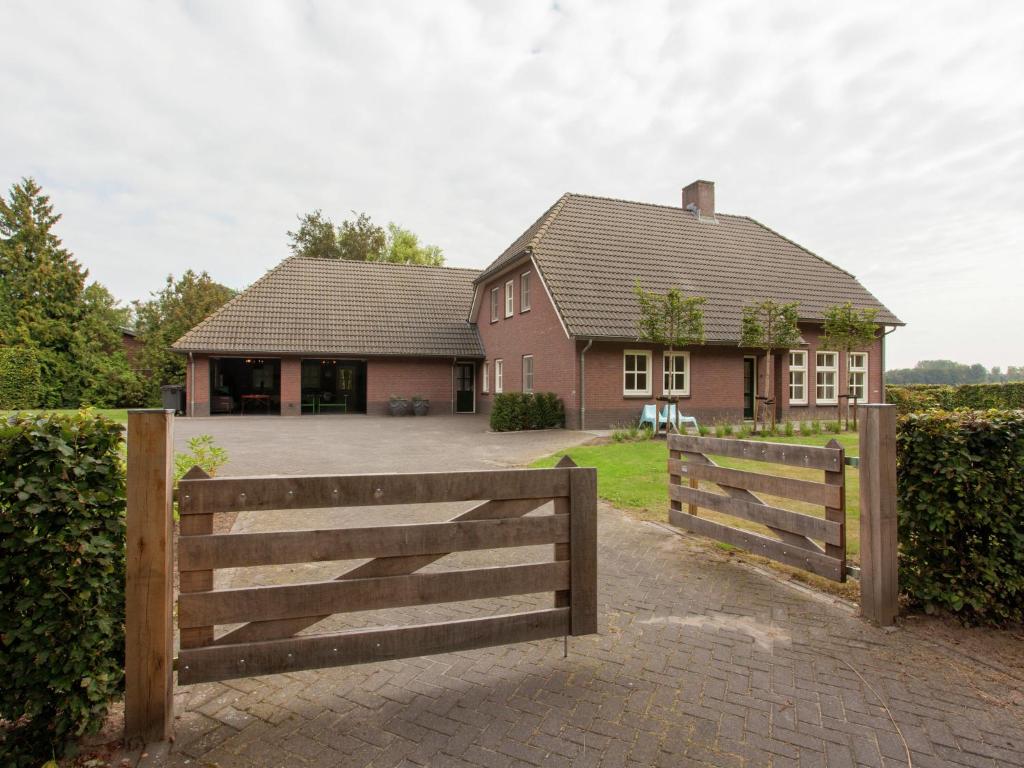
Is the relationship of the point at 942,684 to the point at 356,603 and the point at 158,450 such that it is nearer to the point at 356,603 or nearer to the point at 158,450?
the point at 356,603

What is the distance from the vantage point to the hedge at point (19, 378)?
2630 centimetres

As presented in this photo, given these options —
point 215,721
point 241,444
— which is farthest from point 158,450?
point 241,444

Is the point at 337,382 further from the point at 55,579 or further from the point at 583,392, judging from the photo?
the point at 55,579

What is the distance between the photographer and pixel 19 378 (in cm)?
2669

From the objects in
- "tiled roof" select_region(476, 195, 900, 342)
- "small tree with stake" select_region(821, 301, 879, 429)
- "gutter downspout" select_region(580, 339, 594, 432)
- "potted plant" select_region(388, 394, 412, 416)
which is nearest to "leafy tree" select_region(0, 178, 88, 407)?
"potted plant" select_region(388, 394, 412, 416)

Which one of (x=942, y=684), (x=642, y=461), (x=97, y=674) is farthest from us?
(x=642, y=461)

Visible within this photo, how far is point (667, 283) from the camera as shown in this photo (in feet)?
69.6

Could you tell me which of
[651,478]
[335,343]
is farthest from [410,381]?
[651,478]

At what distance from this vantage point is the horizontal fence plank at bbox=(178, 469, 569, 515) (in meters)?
2.80

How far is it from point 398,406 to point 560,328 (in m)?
9.59

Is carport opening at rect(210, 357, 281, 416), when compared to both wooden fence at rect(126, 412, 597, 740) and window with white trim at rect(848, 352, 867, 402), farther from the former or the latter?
wooden fence at rect(126, 412, 597, 740)

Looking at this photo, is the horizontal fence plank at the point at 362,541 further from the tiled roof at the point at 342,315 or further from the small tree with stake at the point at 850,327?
the tiled roof at the point at 342,315

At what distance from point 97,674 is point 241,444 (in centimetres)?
1343

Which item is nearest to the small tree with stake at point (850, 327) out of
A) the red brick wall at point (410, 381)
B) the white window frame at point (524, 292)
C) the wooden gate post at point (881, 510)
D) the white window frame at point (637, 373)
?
the white window frame at point (637, 373)
